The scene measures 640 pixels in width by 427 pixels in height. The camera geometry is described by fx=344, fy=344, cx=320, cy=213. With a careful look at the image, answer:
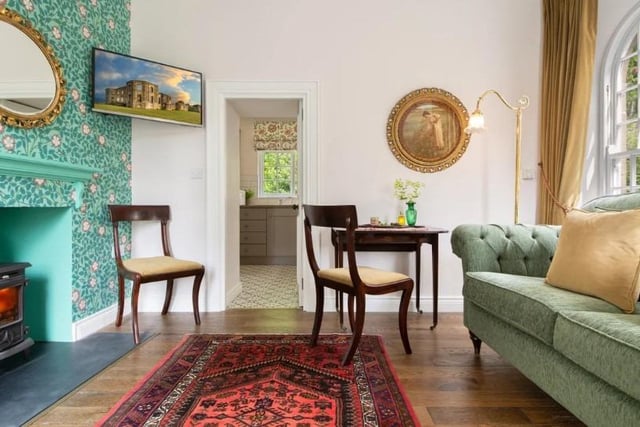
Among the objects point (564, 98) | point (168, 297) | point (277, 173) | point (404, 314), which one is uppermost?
point (564, 98)

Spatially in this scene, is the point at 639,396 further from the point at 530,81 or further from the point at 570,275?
the point at 530,81

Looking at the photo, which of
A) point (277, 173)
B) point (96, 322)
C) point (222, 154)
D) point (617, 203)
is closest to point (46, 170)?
point (96, 322)

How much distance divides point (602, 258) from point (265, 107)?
2.92 meters

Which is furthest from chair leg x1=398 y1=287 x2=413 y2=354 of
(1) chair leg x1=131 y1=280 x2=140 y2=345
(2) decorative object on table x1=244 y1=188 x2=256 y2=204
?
(2) decorative object on table x1=244 y1=188 x2=256 y2=204

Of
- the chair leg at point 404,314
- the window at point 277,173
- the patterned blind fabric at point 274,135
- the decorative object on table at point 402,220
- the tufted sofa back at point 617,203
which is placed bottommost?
the chair leg at point 404,314

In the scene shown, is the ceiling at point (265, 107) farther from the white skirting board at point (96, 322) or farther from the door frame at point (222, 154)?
the white skirting board at point (96, 322)

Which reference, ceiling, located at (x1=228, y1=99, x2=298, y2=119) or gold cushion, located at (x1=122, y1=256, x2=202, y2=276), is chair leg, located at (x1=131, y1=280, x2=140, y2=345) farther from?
ceiling, located at (x1=228, y1=99, x2=298, y2=119)

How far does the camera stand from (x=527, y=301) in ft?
4.95

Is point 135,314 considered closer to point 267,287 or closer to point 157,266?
point 157,266

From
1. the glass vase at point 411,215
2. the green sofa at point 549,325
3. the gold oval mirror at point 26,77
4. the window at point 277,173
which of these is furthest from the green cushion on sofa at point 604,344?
the window at point 277,173

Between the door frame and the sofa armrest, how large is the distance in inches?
55.7

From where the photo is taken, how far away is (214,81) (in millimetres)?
3041

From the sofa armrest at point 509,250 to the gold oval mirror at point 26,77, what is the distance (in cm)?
265

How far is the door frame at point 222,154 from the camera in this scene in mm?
3043
